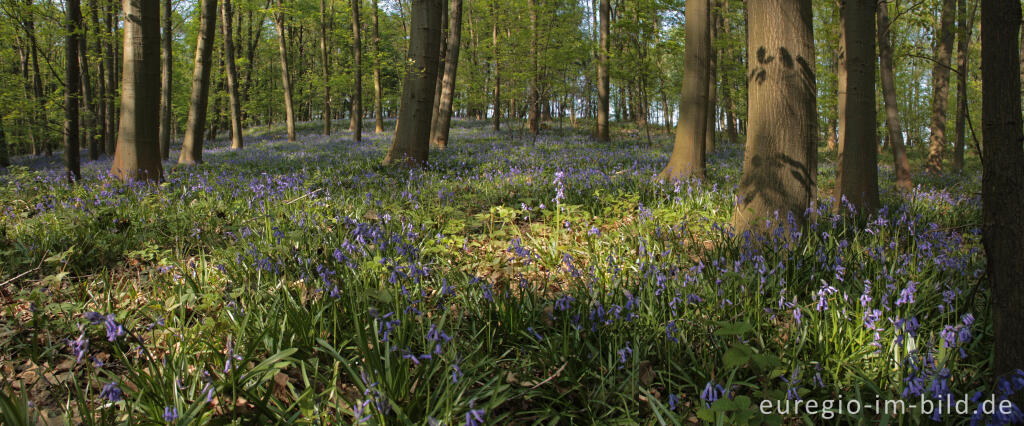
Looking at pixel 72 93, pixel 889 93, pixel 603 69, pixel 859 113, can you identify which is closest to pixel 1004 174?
pixel 859 113

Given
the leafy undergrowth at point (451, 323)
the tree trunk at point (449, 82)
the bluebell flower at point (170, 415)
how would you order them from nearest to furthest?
the bluebell flower at point (170, 415) < the leafy undergrowth at point (451, 323) < the tree trunk at point (449, 82)

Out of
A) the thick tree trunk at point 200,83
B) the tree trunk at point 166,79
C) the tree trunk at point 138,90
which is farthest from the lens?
the tree trunk at point 166,79

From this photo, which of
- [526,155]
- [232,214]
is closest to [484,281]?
[232,214]

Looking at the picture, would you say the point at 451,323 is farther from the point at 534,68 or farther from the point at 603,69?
the point at 534,68

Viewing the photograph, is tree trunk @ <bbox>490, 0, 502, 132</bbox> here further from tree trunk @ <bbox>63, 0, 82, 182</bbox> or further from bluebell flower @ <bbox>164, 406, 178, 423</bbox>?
bluebell flower @ <bbox>164, 406, 178, 423</bbox>

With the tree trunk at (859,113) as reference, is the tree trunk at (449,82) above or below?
above

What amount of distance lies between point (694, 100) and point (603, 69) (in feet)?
31.7

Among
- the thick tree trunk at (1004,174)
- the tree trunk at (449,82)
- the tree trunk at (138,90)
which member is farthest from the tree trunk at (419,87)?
the thick tree trunk at (1004,174)

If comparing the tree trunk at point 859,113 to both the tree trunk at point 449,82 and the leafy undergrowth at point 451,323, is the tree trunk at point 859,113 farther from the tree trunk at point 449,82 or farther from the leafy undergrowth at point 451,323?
the tree trunk at point 449,82

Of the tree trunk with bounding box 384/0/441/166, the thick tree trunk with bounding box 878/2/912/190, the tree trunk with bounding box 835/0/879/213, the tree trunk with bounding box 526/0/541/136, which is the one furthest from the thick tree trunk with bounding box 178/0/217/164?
the thick tree trunk with bounding box 878/2/912/190

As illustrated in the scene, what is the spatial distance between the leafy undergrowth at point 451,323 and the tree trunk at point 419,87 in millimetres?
4173

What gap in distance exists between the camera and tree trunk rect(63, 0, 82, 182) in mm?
7262

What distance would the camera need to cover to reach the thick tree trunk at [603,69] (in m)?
16.8

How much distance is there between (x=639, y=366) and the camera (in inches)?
98.1
